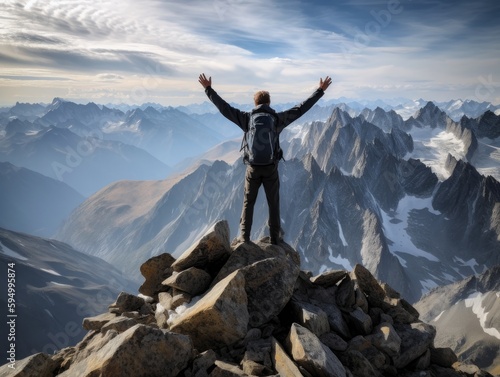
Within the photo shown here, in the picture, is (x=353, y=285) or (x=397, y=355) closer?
(x=397, y=355)

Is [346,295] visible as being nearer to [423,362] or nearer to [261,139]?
[423,362]

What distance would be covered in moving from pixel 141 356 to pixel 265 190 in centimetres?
699

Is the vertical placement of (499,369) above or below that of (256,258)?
below

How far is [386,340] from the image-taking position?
415 inches

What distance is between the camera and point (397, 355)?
413 inches

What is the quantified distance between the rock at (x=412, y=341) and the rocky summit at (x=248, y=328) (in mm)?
35

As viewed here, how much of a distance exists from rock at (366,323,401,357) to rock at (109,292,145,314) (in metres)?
8.73

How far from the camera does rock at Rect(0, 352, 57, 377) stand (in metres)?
8.42

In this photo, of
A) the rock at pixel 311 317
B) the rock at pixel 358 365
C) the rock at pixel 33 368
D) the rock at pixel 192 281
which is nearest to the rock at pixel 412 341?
the rock at pixel 358 365

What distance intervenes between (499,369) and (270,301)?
148266 millimetres

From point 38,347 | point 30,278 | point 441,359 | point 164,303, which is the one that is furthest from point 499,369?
point 30,278

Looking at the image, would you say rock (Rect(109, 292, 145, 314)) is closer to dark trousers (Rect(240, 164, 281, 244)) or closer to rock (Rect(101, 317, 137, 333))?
rock (Rect(101, 317, 137, 333))

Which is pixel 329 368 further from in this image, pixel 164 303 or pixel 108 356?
pixel 164 303

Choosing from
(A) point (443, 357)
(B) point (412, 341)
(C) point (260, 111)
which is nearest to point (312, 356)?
(B) point (412, 341)
